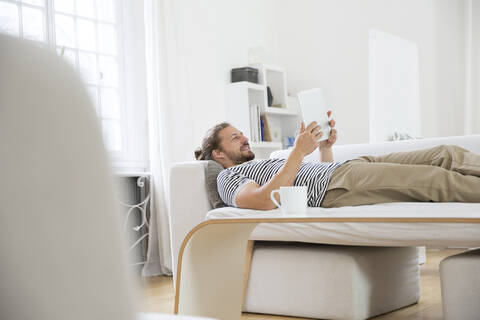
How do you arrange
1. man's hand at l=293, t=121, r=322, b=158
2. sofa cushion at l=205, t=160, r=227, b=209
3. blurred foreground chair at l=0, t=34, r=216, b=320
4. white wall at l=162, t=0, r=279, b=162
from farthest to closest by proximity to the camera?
white wall at l=162, t=0, r=279, b=162, sofa cushion at l=205, t=160, r=227, b=209, man's hand at l=293, t=121, r=322, b=158, blurred foreground chair at l=0, t=34, r=216, b=320

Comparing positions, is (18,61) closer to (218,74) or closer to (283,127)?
(218,74)

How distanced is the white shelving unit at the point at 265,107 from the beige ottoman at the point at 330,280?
6.93ft

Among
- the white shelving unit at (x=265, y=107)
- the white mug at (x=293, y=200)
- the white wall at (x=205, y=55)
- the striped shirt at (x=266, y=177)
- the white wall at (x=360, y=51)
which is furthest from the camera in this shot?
the white wall at (x=360, y=51)

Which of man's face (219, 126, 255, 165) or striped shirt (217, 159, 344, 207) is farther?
man's face (219, 126, 255, 165)

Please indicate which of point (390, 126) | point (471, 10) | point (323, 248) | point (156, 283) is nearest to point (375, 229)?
point (323, 248)

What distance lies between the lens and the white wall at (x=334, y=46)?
170 inches

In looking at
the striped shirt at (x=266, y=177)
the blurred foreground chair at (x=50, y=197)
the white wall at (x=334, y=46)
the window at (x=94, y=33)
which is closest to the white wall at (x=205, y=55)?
the white wall at (x=334, y=46)

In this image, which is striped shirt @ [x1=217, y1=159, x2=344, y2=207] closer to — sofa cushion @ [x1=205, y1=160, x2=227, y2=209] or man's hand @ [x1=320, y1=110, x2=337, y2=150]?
sofa cushion @ [x1=205, y1=160, x2=227, y2=209]

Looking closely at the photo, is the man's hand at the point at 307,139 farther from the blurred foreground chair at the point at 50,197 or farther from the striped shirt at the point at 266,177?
the blurred foreground chair at the point at 50,197

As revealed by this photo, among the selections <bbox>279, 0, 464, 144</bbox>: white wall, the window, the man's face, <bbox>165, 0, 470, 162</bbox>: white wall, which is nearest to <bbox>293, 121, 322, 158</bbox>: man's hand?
the man's face

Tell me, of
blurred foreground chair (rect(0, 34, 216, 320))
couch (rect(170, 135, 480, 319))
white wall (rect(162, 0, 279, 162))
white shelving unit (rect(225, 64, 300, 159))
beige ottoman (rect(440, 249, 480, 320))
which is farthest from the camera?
white shelving unit (rect(225, 64, 300, 159))

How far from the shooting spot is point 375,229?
1994 millimetres

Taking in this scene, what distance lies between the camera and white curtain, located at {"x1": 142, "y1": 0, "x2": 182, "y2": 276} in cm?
361

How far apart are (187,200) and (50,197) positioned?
221 cm
